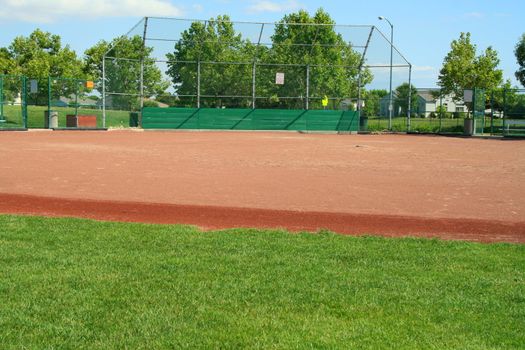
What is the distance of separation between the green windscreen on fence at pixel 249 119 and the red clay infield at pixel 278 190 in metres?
18.1

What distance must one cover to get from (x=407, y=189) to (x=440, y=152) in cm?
1134

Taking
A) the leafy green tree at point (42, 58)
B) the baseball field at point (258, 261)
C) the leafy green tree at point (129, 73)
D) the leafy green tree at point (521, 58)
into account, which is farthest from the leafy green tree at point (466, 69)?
the baseball field at point (258, 261)

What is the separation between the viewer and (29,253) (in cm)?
673

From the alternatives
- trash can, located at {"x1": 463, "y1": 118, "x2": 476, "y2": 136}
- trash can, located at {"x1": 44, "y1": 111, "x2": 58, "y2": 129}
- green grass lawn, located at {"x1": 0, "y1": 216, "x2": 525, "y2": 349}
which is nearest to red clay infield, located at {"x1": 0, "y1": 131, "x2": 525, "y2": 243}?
green grass lawn, located at {"x1": 0, "y1": 216, "x2": 525, "y2": 349}

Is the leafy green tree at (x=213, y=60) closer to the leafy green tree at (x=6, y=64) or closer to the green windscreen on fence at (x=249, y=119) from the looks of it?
the green windscreen on fence at (x=249, y=119)

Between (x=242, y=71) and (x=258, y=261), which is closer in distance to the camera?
(x=258, y=261)

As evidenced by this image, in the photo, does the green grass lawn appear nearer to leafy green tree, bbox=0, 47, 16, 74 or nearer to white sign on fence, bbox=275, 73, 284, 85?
white sign on fence, bbox=275, 73, 284, 85

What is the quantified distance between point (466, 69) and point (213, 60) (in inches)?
1132

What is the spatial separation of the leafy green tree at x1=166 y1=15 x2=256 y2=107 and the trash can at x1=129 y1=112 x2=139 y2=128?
3.07 meters

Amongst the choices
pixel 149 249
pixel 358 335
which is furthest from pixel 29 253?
pixel 358 335

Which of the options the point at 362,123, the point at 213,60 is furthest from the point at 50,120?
the point at 362,123

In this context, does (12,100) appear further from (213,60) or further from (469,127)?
A: (469,127)

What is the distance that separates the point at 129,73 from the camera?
1507 inches

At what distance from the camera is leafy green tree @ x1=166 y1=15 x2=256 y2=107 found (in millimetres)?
39844
